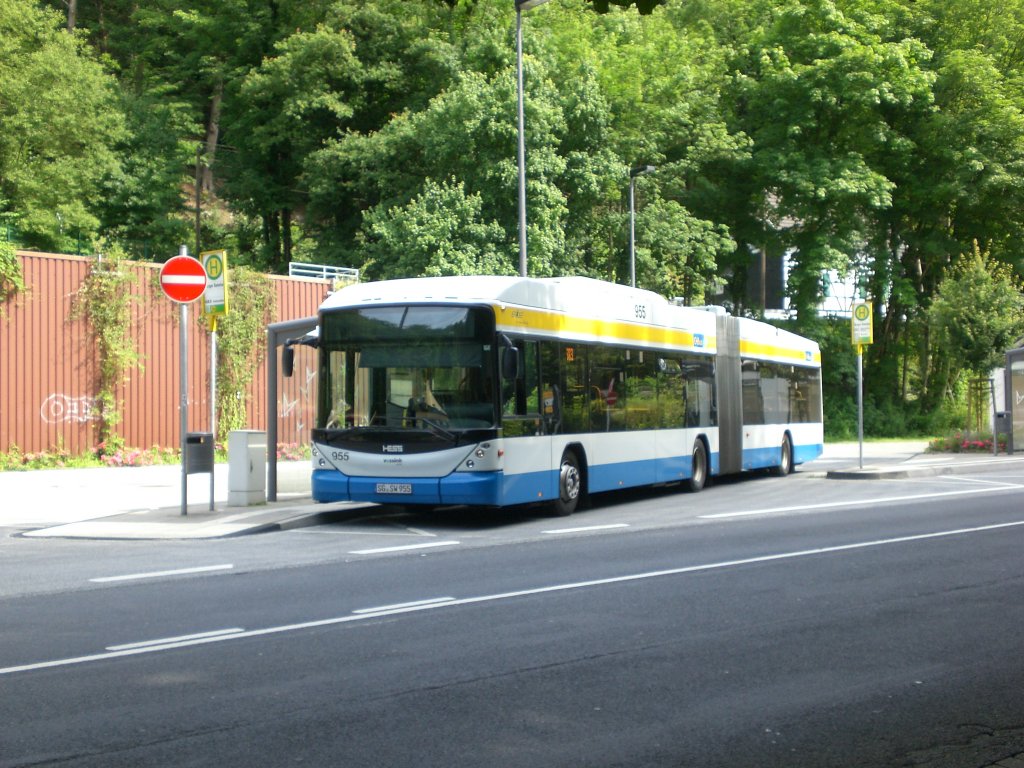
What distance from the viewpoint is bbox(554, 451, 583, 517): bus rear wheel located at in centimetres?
1670

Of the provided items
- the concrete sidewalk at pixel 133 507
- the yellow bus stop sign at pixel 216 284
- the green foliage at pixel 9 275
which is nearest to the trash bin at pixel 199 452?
→ the concrete sidewalk at pixel 133 507

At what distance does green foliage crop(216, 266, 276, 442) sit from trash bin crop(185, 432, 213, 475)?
1380 centimetres

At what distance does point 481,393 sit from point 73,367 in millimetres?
14156

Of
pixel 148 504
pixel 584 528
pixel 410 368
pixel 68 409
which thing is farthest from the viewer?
pixel 68 409

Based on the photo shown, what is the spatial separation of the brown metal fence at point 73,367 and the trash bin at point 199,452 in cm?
1024

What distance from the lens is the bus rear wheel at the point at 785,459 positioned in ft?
85.0

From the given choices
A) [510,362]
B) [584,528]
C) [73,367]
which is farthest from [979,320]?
[510,362]

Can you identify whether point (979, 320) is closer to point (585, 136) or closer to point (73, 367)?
point (585, 136)

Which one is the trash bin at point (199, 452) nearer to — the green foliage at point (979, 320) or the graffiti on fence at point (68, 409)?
the graffiti on fence at point (68, 409)

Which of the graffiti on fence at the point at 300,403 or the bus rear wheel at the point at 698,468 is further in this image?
the graffiti on fence at the point at 300,403

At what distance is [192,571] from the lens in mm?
11336

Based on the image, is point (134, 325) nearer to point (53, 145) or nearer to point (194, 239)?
point (53, 145)

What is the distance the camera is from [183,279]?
15.5 m

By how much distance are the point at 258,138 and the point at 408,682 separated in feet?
135
